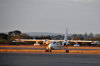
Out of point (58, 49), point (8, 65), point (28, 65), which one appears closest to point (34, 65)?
point (28, 65)

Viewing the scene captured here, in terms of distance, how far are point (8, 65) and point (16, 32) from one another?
10390 cm

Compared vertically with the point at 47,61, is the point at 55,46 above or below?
above

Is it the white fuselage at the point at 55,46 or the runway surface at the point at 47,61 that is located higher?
the white fuselage at the point at 55,46

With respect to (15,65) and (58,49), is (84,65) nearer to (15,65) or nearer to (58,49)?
(15,65)

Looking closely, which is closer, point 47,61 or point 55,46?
point 47,61

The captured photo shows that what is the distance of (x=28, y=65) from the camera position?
19391 mm

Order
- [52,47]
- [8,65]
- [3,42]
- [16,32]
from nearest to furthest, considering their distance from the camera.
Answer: [8,65], [52,47], [3,42], [16,32]

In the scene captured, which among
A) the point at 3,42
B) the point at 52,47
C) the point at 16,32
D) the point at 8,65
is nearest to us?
the point at 8,65

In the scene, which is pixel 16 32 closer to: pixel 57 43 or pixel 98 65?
pixel 57 43

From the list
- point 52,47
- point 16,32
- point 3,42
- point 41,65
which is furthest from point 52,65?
point 16,32

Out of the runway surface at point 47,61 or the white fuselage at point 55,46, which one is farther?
the white fuselage at point 55,46

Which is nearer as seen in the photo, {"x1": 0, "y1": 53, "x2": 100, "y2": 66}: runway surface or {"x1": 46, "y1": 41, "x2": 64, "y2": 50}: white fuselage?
{"x1": 0, "y1": 53, "x2": 100, "y2": 66}: runway surface

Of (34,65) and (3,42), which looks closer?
(34,65)

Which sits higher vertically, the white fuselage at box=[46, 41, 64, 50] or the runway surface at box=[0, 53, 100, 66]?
the white fuselage at box=[46, 41, 64, 50]
